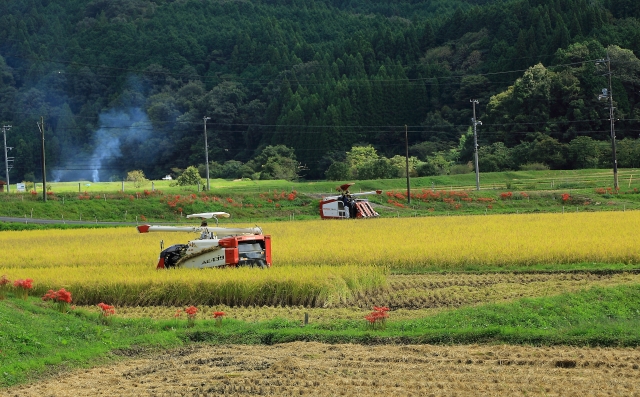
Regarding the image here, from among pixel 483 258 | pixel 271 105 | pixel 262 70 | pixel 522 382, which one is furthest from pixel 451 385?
pixel 262 70

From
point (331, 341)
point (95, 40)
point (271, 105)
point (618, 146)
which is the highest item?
point (95, 40)

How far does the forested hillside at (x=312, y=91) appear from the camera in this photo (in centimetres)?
8006

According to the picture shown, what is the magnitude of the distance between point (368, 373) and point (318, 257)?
44.0ft

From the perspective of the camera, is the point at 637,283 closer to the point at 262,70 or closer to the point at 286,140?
the point at 286,140

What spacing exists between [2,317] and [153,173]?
90.7 m

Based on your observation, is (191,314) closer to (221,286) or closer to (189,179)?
(221,286)

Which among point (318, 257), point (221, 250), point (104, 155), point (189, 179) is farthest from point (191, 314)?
point (104, 155)

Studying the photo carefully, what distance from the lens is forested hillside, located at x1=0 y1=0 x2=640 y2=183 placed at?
8006 centimetres

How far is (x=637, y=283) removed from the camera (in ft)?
61.8

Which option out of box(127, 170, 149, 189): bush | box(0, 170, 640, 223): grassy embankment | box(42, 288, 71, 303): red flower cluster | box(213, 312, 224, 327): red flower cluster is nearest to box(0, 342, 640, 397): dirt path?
box(213, 312, 224, 327): red flower cluster

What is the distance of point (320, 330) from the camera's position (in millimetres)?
15164

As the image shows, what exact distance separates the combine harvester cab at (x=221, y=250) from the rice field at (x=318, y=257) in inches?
26.6

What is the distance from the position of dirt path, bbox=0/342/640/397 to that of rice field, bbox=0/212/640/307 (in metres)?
5.72

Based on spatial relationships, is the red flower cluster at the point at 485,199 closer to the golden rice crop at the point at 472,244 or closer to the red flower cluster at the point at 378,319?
the golden rice crop at the point at 472,244
